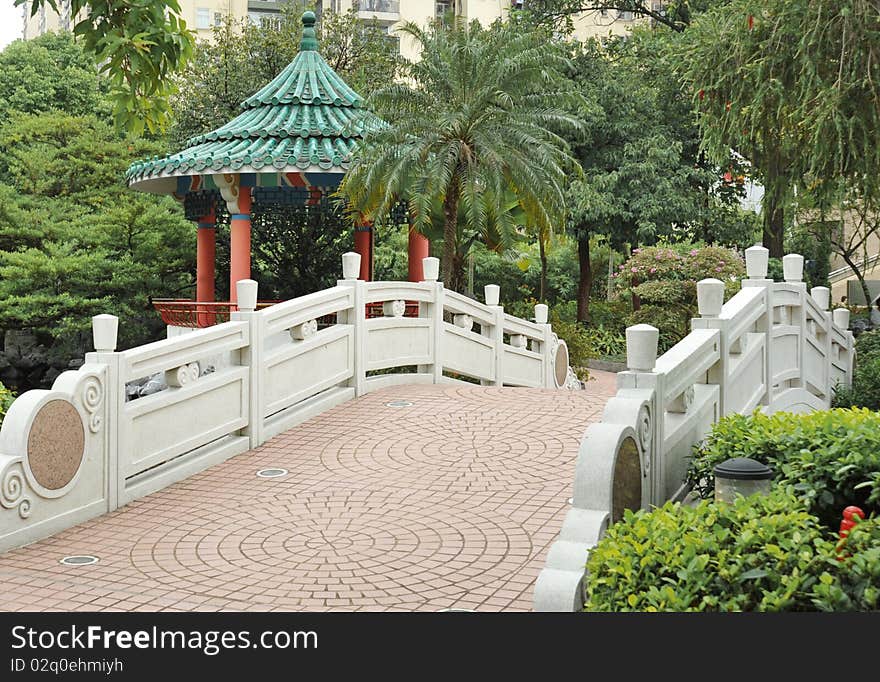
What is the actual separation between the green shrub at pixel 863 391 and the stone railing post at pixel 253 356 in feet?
24.1

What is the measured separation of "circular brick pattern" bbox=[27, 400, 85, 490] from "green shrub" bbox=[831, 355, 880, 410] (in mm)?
9254

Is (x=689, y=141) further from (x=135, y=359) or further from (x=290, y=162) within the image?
(x=135, y=359)

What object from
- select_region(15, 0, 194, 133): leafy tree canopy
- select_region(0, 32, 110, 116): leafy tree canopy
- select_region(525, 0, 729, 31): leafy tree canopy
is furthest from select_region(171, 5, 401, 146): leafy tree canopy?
select_region(15, 0, 194, 133): leafy tree canopy

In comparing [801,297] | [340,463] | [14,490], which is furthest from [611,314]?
[14,490]

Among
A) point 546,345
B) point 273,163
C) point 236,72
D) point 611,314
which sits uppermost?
point 236,72

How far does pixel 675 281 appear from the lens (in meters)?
20.9

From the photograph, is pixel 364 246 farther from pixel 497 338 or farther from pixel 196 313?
pixel 497 338

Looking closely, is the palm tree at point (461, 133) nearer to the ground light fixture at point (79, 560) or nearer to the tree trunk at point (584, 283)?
the ground light fixture at point (79, 560)

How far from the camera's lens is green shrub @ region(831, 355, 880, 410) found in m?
Answer: 12.9

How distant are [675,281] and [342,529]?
15.2 metres

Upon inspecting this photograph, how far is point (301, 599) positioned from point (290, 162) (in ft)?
32.1

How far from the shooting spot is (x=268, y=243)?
73.0 feet

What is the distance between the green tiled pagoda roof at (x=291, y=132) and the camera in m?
14.7

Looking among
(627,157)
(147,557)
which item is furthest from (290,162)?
(627,157)
